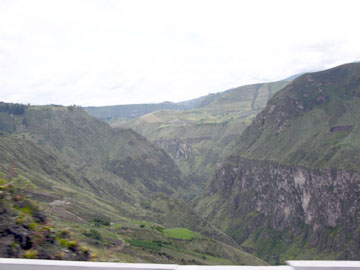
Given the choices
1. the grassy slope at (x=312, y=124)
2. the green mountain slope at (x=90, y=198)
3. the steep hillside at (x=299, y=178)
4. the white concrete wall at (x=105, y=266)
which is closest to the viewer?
the white concrete wall at (x=105, y=266)

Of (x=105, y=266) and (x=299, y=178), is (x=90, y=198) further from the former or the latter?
(x=105, y=266)

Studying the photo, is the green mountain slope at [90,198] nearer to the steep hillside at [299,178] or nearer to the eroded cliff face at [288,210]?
the eroded cliff face at [288,210]

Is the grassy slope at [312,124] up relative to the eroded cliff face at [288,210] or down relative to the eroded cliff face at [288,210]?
up

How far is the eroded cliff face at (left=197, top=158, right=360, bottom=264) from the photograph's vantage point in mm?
119812

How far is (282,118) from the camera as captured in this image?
570 feet

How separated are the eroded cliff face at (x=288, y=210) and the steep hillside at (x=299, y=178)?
345 millimetres

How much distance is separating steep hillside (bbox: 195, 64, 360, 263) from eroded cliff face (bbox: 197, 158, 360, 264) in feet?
1.13

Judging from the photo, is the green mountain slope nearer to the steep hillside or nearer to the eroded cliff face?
the eroded cliff face

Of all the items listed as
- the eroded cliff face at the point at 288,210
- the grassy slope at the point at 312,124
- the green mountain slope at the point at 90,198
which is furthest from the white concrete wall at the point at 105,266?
the grassy slope at the point at 312,124

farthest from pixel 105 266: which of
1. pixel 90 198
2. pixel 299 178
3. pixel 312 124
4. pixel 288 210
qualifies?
pixel 312 124

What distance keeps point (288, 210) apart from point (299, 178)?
17589 millimetres

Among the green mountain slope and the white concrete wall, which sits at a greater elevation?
the white concrete wall

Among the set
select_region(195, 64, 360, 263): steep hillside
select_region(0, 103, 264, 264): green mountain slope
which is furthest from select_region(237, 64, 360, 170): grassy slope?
select_region(0, 103, 264, 264): green mountain slope

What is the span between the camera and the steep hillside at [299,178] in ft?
401
